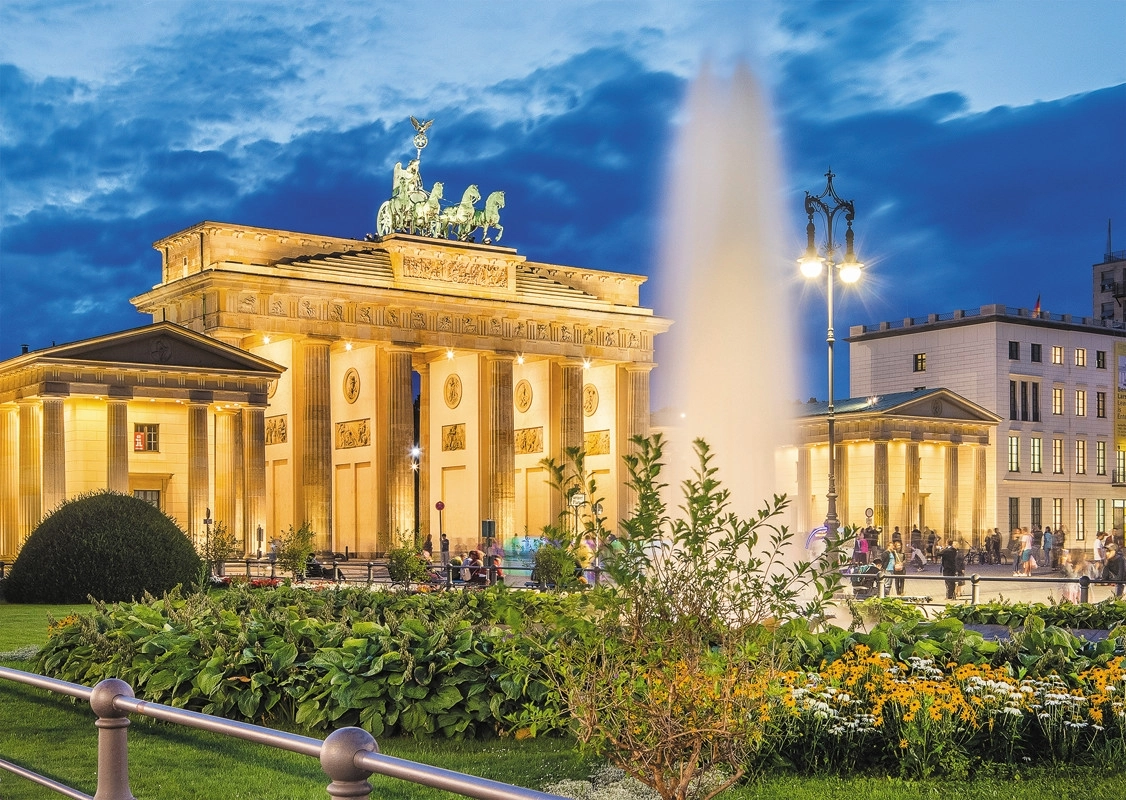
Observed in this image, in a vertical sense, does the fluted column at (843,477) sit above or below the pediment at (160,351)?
below

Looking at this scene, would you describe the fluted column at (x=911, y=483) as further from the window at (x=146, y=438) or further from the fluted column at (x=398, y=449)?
the window at (x=146, y=438)

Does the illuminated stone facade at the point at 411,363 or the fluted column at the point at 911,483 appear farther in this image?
the fluted column at the point at 911,483

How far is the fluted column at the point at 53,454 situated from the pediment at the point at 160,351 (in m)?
2.16

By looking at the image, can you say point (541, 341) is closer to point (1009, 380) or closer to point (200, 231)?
point (200, 231)

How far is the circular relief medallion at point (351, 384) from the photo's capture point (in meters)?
74.2

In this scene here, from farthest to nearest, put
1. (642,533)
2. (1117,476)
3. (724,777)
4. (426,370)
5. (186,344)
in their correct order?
(1117,476), (426,370), (186,344), (724,777), (642,533)

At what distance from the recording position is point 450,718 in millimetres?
12109

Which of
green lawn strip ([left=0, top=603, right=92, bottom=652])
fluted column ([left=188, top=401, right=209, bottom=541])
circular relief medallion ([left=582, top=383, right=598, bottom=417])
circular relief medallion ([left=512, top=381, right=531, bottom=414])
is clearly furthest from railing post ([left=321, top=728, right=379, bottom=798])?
circular relief medallion ([left=582, top=383, right=598, bottom=417])

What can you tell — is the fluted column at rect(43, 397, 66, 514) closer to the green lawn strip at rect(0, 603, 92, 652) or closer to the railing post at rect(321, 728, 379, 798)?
the green lawn strip at rect(0, 603, 92, 652)

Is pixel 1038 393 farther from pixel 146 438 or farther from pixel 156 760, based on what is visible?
pixel 156 760

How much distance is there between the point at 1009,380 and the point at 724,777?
73.2 m

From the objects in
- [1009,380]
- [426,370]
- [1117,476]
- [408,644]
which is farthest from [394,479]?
[408,644]

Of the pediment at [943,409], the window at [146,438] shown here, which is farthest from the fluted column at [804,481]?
the window at [146,438]

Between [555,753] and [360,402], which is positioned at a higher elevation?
[360,402]
